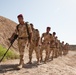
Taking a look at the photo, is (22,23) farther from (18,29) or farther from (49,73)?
(49,73)

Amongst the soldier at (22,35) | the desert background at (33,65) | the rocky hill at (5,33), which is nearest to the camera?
the desert background at (33,65)

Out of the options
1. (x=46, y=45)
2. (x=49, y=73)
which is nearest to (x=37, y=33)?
(x=46, y=45)

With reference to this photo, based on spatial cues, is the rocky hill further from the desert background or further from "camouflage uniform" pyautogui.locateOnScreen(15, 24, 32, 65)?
"camouflage uniform" pyautogui.locateOnScreen(15, 24, 32, 65)

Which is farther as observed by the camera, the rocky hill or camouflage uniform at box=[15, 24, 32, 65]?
the rocky hill

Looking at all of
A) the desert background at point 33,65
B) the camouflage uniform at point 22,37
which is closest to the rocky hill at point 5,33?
the desert background at point 33,65

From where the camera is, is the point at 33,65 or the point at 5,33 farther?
the point at 5,33

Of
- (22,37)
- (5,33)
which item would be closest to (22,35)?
(22,37)

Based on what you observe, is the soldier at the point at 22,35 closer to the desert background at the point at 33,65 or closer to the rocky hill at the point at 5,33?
the desert background at the point at 33,65

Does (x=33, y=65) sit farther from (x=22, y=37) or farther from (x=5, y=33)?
(x=5, y=33)

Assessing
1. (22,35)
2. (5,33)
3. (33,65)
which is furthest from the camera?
(5,33)

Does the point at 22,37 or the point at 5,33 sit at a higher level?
the point at 5,33

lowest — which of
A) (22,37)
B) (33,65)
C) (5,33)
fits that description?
(33,65)

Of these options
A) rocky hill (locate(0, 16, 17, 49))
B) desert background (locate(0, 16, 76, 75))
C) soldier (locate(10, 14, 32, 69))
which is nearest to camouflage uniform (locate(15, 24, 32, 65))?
soldier (locate(10, 14, 32, 69))

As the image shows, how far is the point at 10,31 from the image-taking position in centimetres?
3231
